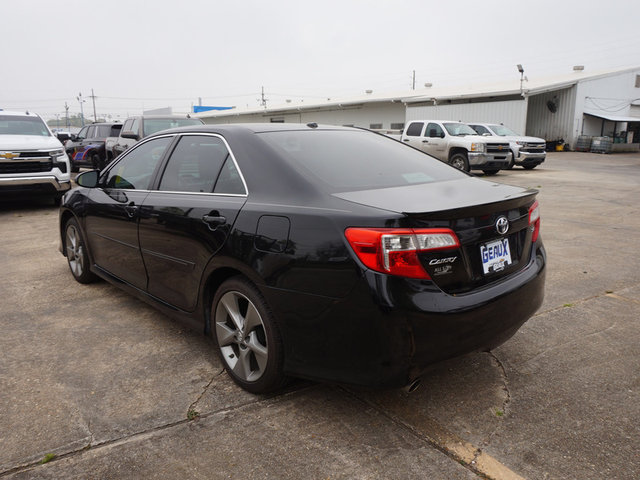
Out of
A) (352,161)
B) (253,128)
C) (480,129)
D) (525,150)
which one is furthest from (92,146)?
(352,161)

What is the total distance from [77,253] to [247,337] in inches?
115

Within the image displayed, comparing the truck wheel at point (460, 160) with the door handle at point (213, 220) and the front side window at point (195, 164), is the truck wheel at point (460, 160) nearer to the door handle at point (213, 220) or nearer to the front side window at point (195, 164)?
the front side window at point (195, 164)

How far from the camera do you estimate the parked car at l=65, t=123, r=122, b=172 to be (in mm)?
16823

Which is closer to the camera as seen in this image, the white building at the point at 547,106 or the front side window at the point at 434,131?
the front side window at the point at 434,131

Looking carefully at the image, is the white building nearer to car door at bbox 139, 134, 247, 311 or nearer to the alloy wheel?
car door at bbox 139, 134, 247, 311

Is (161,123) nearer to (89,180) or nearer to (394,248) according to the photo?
(89,180)

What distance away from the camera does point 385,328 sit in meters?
2.29

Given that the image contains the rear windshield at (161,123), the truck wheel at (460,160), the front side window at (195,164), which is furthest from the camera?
the truck wheel at (460,160)

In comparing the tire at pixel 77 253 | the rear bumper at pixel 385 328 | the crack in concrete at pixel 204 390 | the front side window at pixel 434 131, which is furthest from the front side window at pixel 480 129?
the crack in concrete at pixel 204 390

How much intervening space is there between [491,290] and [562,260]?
375 cm

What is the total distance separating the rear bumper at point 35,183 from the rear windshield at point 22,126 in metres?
1.45

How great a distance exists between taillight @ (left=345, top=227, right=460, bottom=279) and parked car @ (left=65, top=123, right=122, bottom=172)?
619 inches

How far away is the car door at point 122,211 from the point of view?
12.5 ft

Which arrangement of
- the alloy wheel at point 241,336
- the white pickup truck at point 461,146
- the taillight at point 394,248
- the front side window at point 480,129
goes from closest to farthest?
1. the taillight at point 394,248
2. the alloy wheel at point 241,336
3. the white pickup truck at point 461,146
4. the front side window at point 480,129
